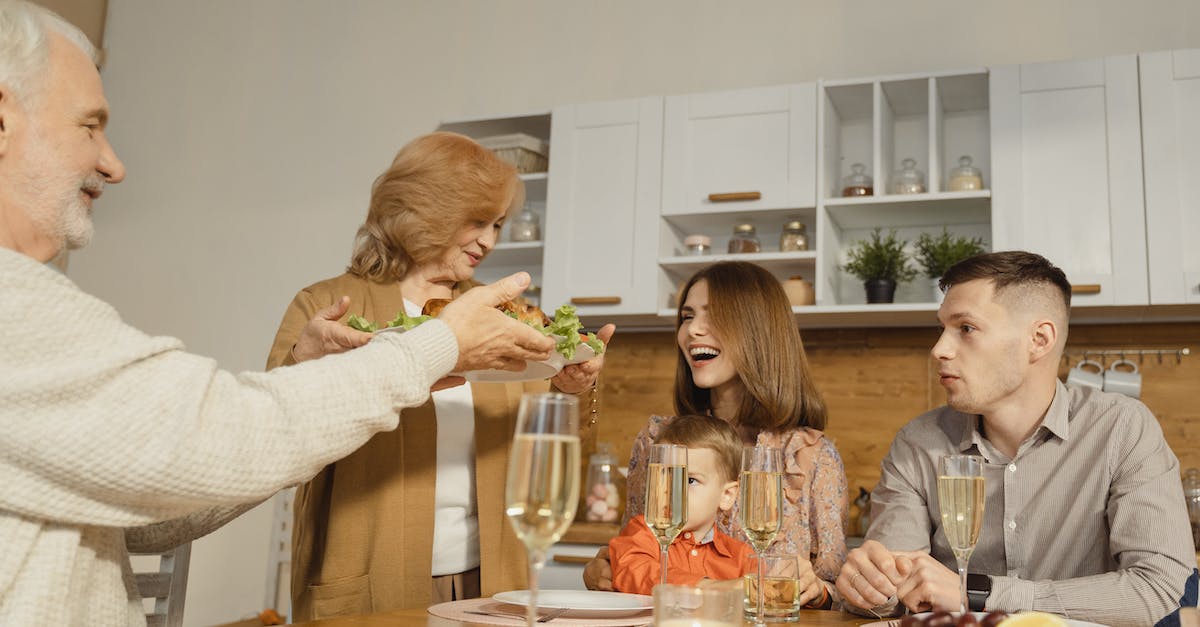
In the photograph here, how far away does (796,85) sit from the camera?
358cm

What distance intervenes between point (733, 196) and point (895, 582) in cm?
223

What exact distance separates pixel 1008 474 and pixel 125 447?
1561mm

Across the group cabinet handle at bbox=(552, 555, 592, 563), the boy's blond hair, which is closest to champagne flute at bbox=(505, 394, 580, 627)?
the boy's blond hair

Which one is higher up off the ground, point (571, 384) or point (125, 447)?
point (571, 384)

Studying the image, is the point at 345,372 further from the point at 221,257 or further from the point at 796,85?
the point at 221,257

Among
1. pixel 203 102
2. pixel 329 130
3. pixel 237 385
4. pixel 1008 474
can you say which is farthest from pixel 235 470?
pixel 203 102

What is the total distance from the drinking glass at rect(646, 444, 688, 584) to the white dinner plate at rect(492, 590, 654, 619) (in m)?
0.07

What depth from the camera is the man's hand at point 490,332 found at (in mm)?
1343

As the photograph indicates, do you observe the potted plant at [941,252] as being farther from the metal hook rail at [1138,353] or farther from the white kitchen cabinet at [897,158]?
the metal hook rail at [1138,353]

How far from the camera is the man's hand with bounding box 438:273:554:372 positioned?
52.9 inches

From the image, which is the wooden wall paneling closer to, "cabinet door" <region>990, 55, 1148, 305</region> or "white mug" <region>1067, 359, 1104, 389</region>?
A: "white mug" <region>1067, 359, 1104, 389</region>

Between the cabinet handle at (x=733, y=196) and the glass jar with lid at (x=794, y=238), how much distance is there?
17 centimetres

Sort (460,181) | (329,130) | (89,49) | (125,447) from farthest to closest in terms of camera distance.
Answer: (329,130) < (460,181) < (89,49) < (125,447)

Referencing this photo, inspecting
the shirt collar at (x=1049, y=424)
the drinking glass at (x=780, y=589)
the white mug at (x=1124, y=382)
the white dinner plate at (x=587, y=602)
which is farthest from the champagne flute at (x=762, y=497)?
the white mug at (x=1124, y=382)
